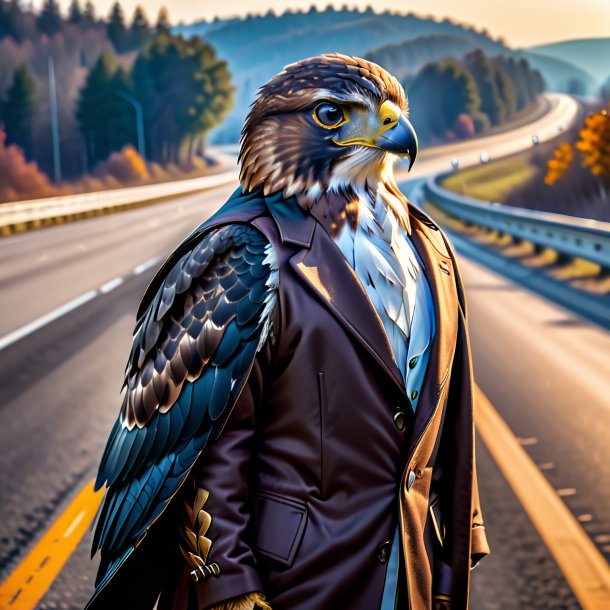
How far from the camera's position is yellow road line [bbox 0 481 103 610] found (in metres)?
4.00

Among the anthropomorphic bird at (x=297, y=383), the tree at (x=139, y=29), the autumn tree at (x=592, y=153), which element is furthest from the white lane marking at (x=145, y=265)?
the tree at (x=139, y=29)

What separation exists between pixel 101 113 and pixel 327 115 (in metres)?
89.0

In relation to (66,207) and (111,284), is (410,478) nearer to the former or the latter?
(111,284)

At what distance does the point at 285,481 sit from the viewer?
5.90 ft

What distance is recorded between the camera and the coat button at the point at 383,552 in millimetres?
1814

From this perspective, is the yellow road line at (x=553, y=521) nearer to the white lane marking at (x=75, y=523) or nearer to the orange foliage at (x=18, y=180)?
the white lane marking at (x=75, y=523)

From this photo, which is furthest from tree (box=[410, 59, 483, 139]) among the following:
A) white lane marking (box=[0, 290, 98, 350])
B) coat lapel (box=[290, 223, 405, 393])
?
coat lapel (box=[290, 223, 405, 393])

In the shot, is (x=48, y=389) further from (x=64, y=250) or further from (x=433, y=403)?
(x=64, y=250)

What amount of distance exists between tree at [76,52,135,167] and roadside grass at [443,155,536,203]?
142 ft

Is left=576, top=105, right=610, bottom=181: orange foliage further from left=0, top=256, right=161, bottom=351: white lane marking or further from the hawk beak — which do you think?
the hawk beak

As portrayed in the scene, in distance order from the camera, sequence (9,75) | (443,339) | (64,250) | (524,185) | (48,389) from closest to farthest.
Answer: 1. (443,339)
2. (48,389)
3. (64,250)
4. (524,185)
5. (9,75)

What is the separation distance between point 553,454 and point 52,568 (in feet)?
10.3

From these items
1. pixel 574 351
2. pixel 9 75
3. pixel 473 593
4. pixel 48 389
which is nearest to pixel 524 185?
pixel 574 351

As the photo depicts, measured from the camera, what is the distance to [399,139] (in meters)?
1.82
